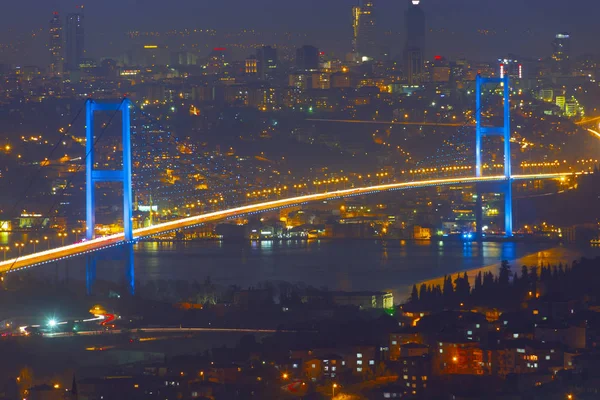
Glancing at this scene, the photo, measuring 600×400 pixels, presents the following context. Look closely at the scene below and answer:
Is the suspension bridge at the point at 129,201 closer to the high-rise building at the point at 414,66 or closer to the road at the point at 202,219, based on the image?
the road at the point at 202,219

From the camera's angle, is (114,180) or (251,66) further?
(251,66)

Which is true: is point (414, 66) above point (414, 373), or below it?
above

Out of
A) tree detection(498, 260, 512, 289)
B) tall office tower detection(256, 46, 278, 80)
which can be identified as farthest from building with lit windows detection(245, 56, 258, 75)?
tree detection(498, 260, 512, 289)

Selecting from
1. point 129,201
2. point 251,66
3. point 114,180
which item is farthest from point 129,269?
point 251,66

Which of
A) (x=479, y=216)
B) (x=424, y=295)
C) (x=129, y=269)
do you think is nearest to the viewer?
(x=424, y=295)

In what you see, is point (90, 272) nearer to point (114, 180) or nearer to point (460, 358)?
point (114, 180)

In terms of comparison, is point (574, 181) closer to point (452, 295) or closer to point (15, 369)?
point (452, 295)

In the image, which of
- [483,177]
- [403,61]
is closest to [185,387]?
[483,177]

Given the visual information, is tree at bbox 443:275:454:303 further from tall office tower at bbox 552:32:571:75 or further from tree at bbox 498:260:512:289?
tall office tower at bbox 552:32:571:75
